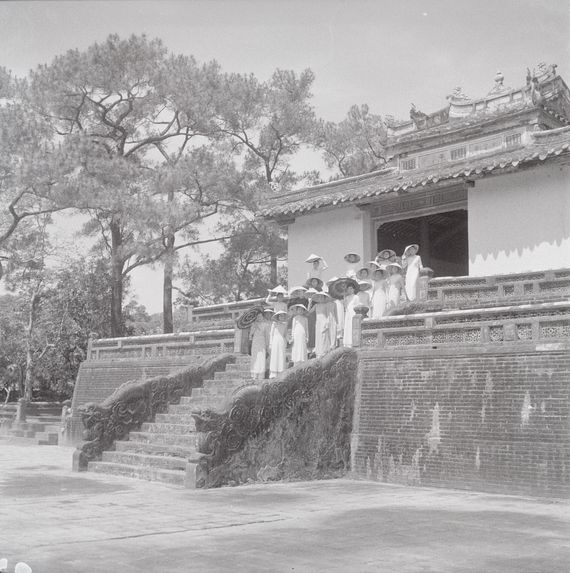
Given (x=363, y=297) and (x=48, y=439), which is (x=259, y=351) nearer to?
(x=363, y=297)

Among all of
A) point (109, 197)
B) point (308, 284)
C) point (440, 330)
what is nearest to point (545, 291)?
point (440, 330)

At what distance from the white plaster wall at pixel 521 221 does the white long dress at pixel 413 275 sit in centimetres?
170

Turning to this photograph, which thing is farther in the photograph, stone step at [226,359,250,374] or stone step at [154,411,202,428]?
stone step at [226,359,250,374]

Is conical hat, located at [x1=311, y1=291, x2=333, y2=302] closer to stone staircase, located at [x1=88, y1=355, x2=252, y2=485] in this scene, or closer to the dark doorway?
stone staircase, located at [x1=88, y1=355, x2=252, y2=485]

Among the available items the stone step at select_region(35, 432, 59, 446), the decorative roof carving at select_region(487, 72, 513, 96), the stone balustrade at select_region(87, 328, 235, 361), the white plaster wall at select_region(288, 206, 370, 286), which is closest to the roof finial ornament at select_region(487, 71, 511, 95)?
the decorative roof carving at select_region(487, 72, 513, 96)

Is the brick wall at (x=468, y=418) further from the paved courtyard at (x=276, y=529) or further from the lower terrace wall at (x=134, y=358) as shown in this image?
the lower terrace wall at (x=134, y=358)

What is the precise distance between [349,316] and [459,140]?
278 inches

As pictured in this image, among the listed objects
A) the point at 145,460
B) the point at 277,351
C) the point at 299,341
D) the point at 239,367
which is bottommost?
the point at 145,460

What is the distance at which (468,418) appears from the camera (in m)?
9.61

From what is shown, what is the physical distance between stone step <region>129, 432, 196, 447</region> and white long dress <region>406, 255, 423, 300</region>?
187 inches

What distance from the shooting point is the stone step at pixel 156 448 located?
10.6 m

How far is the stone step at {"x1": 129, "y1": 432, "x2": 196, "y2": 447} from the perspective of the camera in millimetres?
10969

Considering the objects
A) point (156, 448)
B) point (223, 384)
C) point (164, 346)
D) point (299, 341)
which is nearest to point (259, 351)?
point (299, 341)

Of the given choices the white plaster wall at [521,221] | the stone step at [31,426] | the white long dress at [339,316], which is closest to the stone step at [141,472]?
the white long dress at [339,316]
